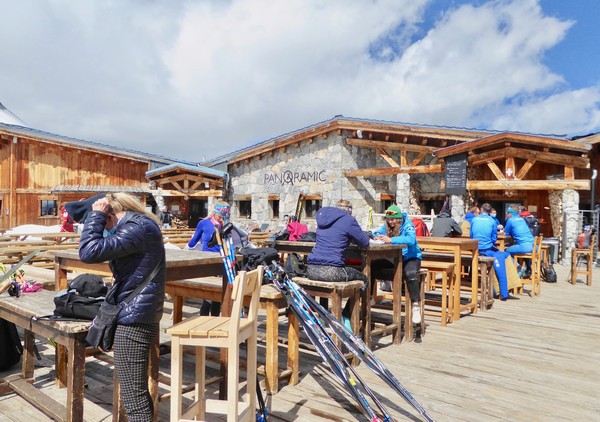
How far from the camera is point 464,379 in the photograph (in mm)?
3936

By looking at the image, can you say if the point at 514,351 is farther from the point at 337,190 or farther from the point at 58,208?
the point at 58,208

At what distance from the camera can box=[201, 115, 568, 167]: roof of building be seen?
1299 centimetres

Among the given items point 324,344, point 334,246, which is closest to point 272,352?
point 324,344

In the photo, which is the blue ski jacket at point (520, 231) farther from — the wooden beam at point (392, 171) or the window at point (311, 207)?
the window at point (311, 207)

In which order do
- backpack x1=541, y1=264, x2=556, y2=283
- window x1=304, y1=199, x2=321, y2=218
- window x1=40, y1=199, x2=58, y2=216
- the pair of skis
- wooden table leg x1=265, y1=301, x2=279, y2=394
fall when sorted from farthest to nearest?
window x1=40, y1=199, x2=58, y2=216
window x1=304, y1=199, x2=321, y2=218
backpack x1=541, y1=264, x2=556, y2=283
wooden table leg x1=265, y1=301, x2=279, y2=394
the pair of skis

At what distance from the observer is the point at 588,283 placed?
9.64m

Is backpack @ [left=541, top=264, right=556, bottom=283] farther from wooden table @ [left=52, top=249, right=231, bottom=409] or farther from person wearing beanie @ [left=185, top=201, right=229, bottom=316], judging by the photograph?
Answer: wooden table @ [left=52, top=249, right=231, bottom=409]

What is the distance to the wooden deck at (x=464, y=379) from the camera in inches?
127

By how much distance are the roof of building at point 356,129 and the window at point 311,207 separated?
2.31m

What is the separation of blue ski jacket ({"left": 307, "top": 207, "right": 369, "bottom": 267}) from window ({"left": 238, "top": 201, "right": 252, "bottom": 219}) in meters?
14.5

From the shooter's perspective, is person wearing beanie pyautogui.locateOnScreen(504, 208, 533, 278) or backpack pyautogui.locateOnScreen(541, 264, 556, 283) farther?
backpack pyautogui.locateOnScreen(541, 264, 556, 283)

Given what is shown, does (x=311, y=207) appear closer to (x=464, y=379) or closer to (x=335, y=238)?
(x=335, y=238)

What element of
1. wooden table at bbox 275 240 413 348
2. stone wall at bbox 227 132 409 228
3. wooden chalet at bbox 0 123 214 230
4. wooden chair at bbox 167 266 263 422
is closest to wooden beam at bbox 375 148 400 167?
stone wall at bbox 227 132 409 228

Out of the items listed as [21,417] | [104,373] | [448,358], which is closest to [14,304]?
[21,417]
